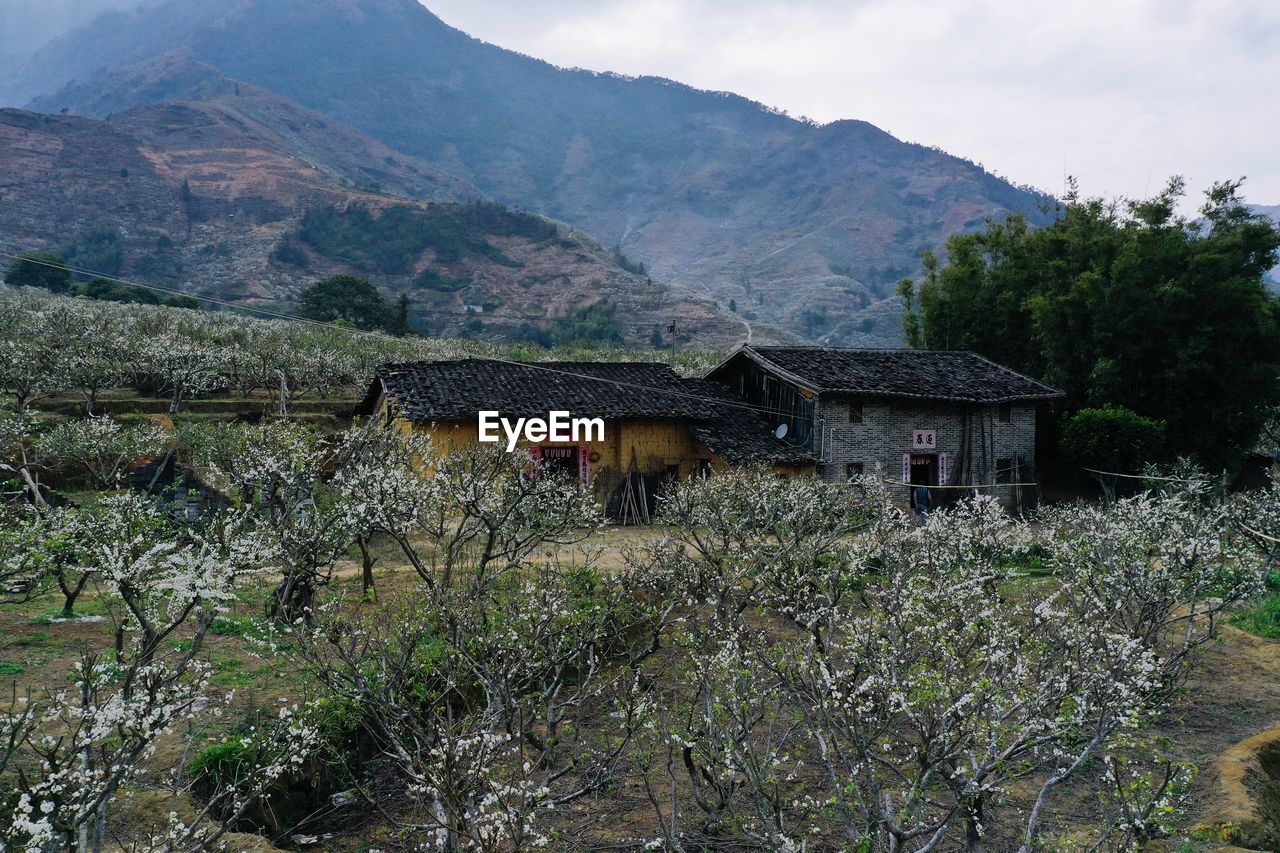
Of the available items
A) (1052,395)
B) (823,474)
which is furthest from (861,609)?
(1052,395)

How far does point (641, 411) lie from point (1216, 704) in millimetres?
17890

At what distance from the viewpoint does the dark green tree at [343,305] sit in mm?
73688

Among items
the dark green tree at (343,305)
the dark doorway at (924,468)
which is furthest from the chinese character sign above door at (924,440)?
the dark green tree at (343,305)

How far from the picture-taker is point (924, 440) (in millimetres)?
29625

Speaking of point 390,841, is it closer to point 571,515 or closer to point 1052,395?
point 571,515

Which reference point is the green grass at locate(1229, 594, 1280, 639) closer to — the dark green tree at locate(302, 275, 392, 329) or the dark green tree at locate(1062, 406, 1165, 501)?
the dark green tree at locate(1062, 406, 1165, 501)

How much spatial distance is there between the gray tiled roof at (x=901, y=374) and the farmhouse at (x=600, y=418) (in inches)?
96.7

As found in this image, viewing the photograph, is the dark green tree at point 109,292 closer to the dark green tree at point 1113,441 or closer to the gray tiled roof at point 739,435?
the gray tiled roof at point 739,435

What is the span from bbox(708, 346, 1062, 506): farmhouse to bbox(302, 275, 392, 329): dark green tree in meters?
51.7

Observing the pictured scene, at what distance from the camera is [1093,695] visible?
7.79 metres

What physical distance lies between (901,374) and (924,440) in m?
2.68

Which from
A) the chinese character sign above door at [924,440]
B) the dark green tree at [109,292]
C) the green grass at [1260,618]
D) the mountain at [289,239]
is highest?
the mountain at [289,239]

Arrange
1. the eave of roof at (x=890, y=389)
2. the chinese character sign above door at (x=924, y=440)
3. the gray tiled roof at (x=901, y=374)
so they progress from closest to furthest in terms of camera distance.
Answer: the eave of roof at (x=890, y=389)
the gray tiled roof at (x=901, y=374)
the chinese character sign above door at (x=924, y=440)

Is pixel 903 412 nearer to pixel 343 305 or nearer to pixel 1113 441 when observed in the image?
pixel 1113 441
